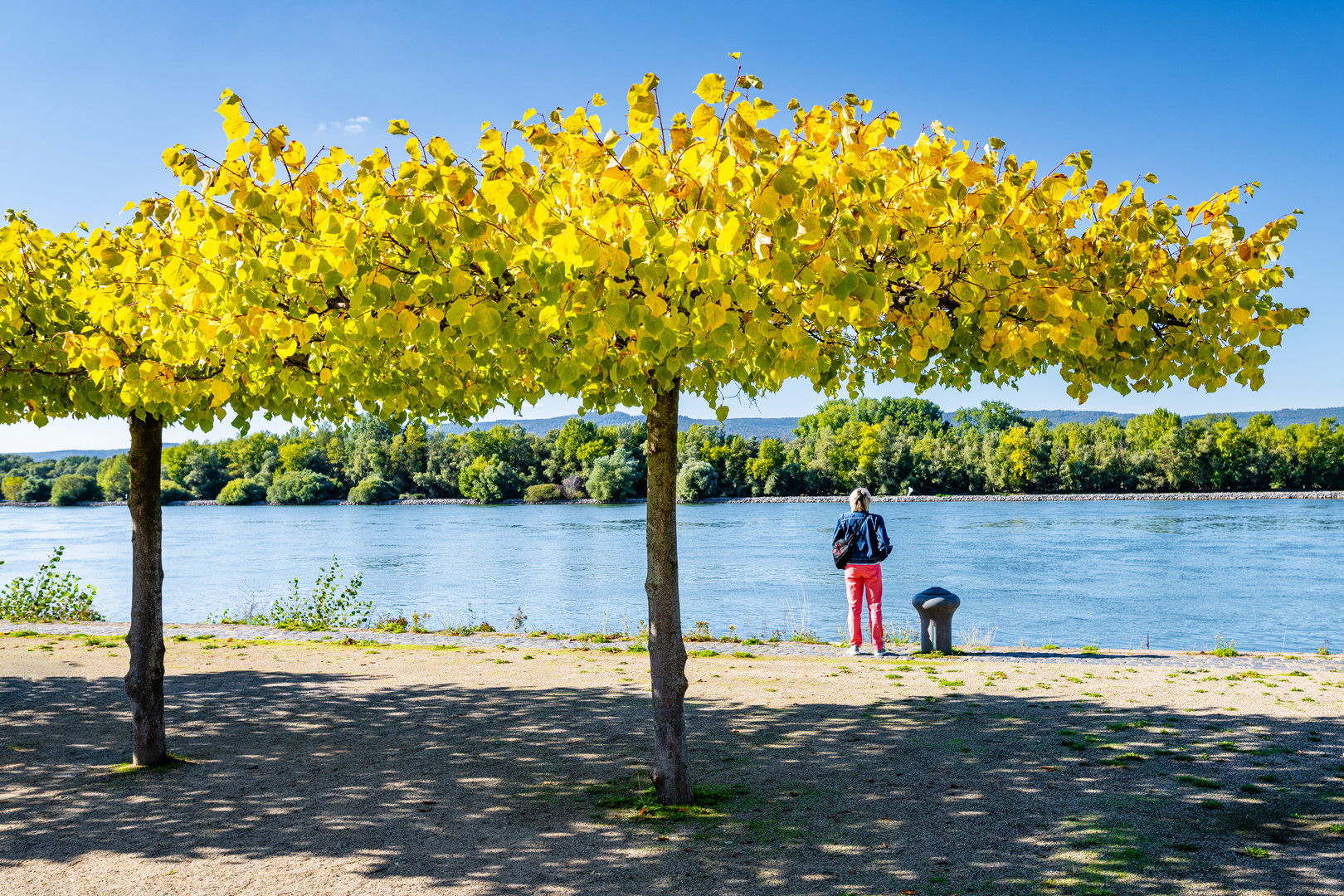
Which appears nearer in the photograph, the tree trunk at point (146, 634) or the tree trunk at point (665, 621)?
the tree trunk at point (665, 621)

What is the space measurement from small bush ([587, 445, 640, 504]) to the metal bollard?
70.1 metres

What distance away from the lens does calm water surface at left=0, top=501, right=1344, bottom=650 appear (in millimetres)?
20391

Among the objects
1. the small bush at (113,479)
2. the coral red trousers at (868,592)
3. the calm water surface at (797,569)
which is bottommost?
the calm water surface at (797,569)

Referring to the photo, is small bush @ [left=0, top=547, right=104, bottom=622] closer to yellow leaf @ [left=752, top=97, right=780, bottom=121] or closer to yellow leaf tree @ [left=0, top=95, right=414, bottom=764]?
yellow leaf tree @ [left=0, top=95, right=414, bottom=764]

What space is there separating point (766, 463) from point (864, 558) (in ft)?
263

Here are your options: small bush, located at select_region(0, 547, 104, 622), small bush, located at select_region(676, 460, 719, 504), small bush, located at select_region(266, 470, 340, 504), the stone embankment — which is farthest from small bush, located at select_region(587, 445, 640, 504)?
small bush, located at select_region(0, 547, 104, 622)

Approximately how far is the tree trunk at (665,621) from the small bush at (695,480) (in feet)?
247

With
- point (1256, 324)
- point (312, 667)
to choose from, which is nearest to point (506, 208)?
point (1256, 324)

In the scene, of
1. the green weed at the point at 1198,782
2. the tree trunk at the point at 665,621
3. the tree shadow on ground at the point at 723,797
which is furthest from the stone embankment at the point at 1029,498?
the tree trunk at the point at 665,621

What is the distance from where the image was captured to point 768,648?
1255 centimetres

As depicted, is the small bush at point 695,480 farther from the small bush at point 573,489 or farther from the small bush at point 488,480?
the small bush at point 488,480

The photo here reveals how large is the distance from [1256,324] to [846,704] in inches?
192

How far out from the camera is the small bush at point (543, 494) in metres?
84.9

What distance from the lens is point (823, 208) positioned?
3.72m
